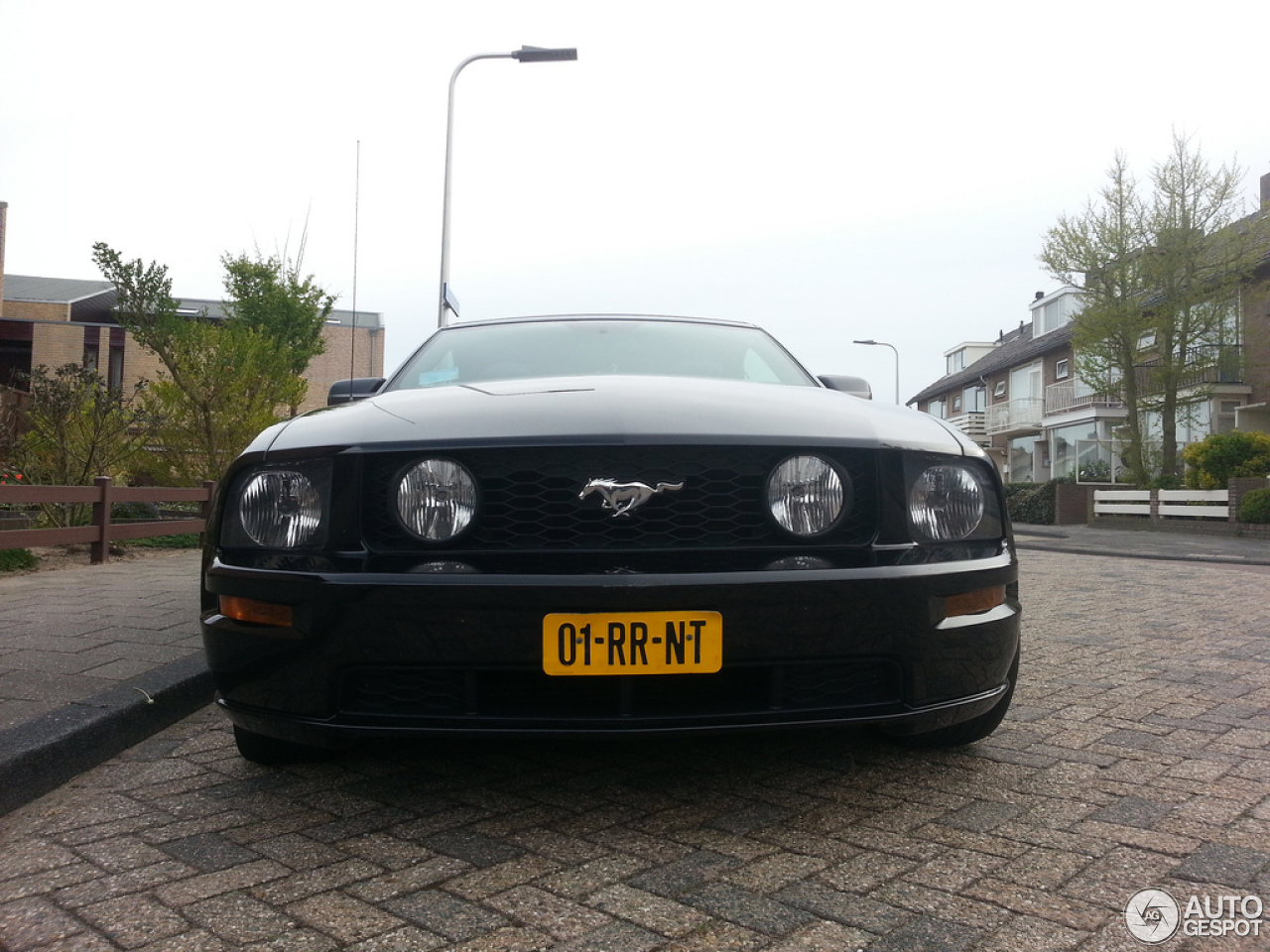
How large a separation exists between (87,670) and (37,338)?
35.8 m

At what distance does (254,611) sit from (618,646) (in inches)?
34.1

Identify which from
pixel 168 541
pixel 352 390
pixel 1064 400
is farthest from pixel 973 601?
pixel 1064 400

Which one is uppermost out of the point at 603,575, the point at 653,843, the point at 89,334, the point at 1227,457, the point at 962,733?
the point at 89,334

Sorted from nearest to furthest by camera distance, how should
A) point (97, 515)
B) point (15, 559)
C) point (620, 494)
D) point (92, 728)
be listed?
point (620, 494) → point (92, 728) → point (15, 559) → point (97, 515)

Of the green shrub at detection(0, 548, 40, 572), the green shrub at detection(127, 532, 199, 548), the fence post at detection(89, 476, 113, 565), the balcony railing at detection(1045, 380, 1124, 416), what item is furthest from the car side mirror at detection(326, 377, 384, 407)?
the balcony railing at detection(1045, 380, 1124, 416)

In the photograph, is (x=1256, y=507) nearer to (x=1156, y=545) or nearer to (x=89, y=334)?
(x=1156, y=545)

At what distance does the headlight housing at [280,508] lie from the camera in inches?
91.2

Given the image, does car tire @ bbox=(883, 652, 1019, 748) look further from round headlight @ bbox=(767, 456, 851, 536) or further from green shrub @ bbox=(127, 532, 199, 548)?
green shrub @ bbox=(127, 532, 199, 548)

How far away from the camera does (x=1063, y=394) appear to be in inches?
1379

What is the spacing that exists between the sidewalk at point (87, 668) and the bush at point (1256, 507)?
17.7 metres

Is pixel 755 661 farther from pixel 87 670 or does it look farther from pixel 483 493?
pixel 87 670

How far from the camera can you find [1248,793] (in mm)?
2543

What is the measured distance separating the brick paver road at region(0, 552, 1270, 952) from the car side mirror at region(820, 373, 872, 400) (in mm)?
1257

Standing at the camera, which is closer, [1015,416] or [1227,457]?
[1227,457]
